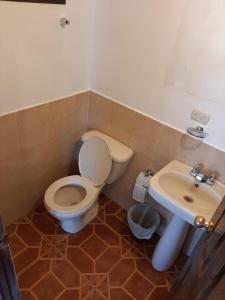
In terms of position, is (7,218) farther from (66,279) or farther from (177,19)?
(177,19)

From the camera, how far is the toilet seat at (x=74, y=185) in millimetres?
1688

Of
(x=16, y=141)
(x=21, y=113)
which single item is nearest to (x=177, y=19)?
(x=21, y=113)

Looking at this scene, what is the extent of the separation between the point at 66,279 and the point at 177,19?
1.78 metres

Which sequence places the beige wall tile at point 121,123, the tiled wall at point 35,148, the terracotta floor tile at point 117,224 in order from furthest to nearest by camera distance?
the terracotta floor tile at point 117,224
the beige wall tile at point 121,123
the tiled wall at point 35,148

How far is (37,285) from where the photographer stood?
1611 mm

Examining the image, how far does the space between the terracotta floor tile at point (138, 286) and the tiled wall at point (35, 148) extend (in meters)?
1.00

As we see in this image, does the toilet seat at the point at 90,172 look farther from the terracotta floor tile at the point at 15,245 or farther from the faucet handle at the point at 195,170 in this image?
the faucet handle at the point at 195,170

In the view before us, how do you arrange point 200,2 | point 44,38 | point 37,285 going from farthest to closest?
point 37,285
point 44,38
point 200,2

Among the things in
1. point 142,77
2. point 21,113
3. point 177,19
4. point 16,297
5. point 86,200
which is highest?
point 177,19

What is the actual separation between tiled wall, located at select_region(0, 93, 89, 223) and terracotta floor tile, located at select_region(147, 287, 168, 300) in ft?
3.79

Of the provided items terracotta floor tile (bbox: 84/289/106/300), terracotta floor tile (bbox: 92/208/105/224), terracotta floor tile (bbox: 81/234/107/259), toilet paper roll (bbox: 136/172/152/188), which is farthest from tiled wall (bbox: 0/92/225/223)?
terracotta floor tile (bbox: 84/289/106/300)

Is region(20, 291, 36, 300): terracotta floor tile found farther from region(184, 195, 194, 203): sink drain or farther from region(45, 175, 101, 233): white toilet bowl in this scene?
region(184, 195, 194, 203): sink drain

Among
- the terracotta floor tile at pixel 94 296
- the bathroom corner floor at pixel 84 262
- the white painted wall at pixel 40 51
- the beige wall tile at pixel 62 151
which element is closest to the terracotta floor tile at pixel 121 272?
the bathroom corner floor at pixel 84 262

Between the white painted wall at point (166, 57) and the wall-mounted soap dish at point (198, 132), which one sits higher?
the white painted wall at point (166, 57)
